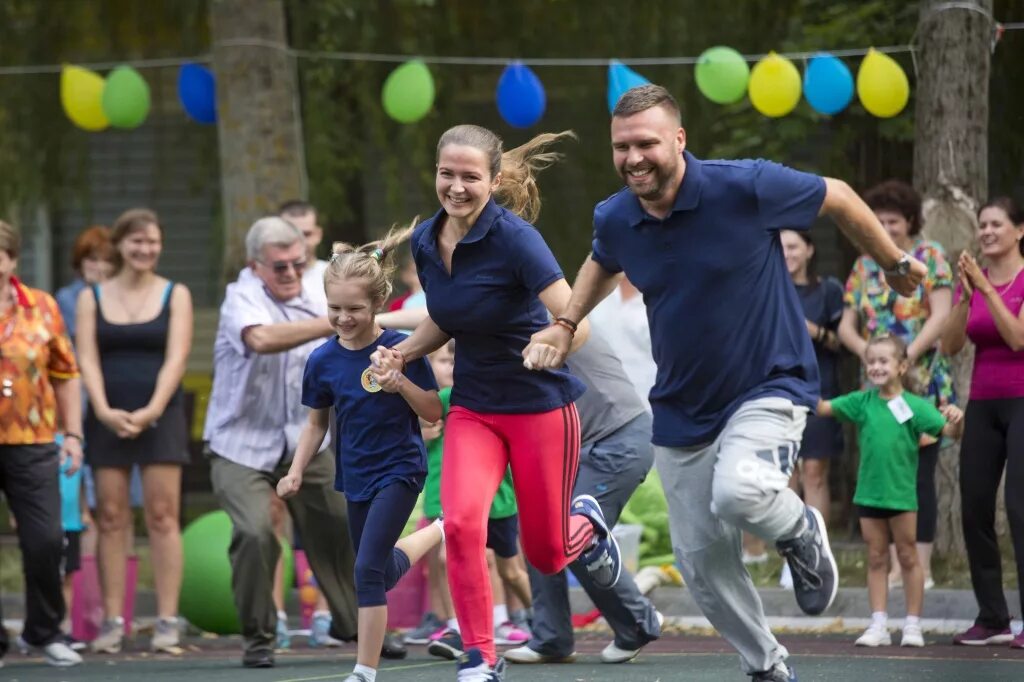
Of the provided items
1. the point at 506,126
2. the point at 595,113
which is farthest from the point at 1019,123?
the point at 506,126

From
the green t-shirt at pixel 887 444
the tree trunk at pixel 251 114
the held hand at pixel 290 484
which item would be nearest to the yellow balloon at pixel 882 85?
the green t-shirt at pixel 887 444

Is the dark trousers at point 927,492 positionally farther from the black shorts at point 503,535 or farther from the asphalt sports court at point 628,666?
the black shorts at point 503,535

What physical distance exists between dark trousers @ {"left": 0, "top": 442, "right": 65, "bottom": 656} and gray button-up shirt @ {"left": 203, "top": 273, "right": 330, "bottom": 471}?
2.72 ft

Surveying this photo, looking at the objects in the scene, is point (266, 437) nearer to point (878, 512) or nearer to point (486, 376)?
point (486, 376)

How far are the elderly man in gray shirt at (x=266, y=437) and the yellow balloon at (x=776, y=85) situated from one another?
4262 millimetres

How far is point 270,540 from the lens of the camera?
8.93m

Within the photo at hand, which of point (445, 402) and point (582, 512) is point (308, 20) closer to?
point (445, 402)

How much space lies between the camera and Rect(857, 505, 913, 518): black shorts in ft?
31.2

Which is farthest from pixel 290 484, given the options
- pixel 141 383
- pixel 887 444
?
pixel 887 444

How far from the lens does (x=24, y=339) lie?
9.40m

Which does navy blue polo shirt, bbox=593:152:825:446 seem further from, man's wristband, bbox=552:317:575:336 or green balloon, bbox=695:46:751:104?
green balloon, bbox=695:46:751:104

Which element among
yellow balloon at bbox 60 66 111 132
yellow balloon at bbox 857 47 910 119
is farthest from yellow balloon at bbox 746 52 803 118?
yellow balloon at bbox 60 66 111 132

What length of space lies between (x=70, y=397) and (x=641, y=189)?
4333mm

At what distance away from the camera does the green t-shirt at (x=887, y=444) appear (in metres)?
9.52
